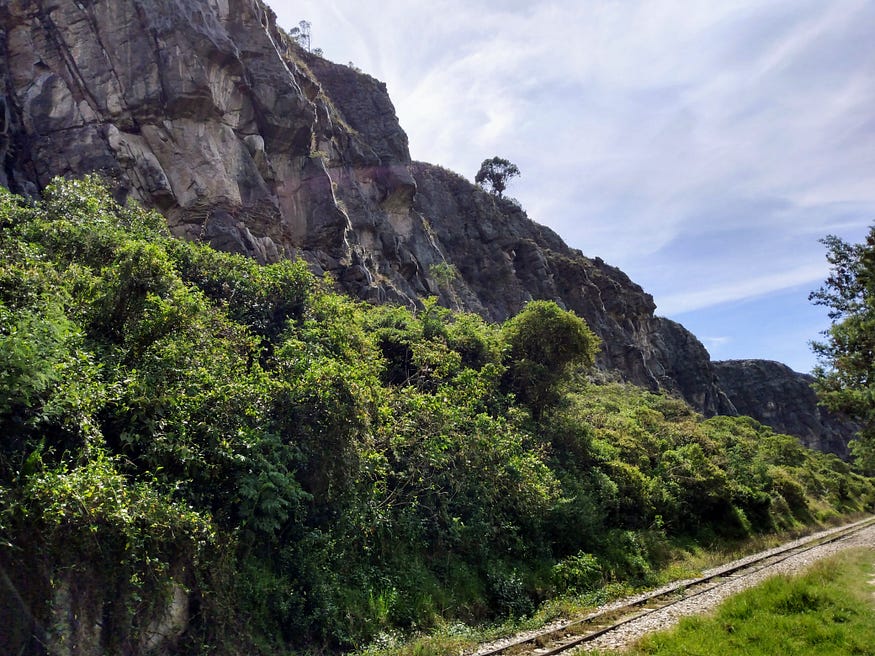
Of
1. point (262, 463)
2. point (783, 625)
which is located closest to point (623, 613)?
point (783, 625)

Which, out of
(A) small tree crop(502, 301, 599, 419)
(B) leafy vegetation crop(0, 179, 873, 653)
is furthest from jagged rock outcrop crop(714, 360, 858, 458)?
(B) leafy vegetation crop(0, 179, 873, 653)

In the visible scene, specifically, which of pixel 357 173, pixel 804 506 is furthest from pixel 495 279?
pixel 804 506

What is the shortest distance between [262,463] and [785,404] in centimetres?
11241

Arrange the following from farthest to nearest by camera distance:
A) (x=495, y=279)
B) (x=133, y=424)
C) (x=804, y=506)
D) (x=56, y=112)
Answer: (x=495, y=279)
(x=804, y=506)
(x=56, y=112)
(x=133, y=424)

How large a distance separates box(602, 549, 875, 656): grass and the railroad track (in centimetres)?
158

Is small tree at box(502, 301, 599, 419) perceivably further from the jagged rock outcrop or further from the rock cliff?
the jagged rock outcrop

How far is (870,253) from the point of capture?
2158 centimetres

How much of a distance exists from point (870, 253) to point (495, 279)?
39711 millimetres

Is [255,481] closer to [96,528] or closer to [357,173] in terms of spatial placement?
[96,528]

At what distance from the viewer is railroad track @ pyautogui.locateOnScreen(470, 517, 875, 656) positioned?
34.9ft

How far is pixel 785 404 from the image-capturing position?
3903 inches

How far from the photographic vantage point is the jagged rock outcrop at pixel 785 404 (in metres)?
96.2

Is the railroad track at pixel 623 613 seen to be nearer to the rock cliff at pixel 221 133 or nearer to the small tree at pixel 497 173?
the rock cliff at pixel 221 133

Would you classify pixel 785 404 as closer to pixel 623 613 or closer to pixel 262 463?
pixel 623 613
